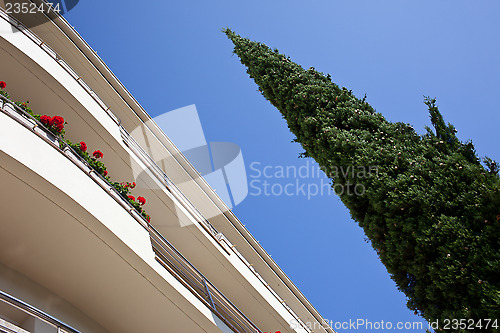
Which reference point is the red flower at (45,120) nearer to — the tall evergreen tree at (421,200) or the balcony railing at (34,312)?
the balcony railing at (34,312)

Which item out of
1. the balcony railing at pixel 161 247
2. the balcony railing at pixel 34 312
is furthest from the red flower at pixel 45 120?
the balcony railing at pixel 34 312

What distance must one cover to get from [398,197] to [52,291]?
18.6ft

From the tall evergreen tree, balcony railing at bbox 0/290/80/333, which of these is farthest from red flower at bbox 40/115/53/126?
the tall evergreen tree

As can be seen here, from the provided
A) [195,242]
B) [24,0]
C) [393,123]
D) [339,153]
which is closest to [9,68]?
[24,0]

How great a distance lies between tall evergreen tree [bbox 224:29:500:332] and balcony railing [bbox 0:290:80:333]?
4846 millimetres

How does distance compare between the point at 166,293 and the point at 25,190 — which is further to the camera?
the point at 166,293

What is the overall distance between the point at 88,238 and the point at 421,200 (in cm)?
510

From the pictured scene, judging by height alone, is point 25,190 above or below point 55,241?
above

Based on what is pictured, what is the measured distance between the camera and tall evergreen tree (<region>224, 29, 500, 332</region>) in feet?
16.3

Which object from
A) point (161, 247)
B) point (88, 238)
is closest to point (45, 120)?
point (88, 238)

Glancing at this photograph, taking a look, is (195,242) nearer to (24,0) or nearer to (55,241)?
(55,241)

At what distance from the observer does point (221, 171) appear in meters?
15.2

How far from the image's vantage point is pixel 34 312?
458 cm

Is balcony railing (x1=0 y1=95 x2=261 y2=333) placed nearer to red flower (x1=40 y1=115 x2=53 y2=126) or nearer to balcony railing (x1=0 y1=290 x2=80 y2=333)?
red flower (x1=40 y1=115 x2=53 y2=126)
